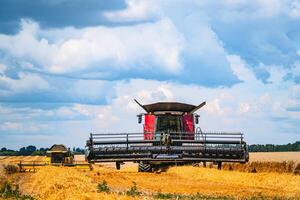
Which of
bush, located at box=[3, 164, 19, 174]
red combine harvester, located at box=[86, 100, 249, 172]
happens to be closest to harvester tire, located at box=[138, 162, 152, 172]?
red combine harvester, located at box=[86, 100, 249, 172]

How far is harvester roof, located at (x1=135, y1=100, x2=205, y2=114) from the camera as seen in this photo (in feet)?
105

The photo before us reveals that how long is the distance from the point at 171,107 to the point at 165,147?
3.22 metres

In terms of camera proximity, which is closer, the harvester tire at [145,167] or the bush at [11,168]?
the harvester tire at [145,167]

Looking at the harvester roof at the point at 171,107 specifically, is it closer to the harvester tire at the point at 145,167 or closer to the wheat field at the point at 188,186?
the harvester tire at the point at 145,167

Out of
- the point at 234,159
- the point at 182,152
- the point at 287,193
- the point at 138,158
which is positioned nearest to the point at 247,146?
the point at 234,159

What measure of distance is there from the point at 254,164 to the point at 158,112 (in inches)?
263

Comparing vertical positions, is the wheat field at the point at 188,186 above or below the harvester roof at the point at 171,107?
below

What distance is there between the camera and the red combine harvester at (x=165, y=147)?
29.6 metres

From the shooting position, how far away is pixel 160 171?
30453 mm

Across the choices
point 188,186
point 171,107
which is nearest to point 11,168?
point 171,107

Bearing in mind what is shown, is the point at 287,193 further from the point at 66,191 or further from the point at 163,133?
the point at 163,133

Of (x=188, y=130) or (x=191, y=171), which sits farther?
(x=188, y=130)

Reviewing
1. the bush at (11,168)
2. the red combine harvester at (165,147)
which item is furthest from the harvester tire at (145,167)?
the bush at (11,168)

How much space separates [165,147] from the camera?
29938 mm
